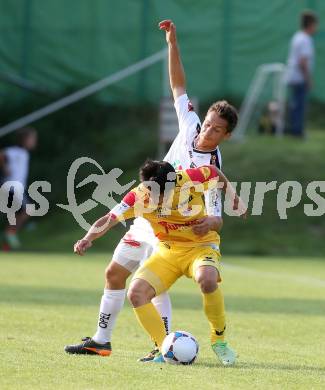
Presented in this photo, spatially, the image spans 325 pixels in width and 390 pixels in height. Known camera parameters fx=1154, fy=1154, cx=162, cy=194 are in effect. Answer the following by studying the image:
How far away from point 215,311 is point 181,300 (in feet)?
17.8

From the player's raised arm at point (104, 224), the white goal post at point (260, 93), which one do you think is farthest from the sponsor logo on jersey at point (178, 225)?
the white goal post at point (260, 93)

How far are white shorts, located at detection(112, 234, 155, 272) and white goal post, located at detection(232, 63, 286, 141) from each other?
16.6 metres

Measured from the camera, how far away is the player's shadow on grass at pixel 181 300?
13141 millimetres

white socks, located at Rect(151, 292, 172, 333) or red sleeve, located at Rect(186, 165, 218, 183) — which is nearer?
red sleeve, located at Rect(186, 165, 218, 183)

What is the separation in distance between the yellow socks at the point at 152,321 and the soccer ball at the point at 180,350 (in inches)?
11.0

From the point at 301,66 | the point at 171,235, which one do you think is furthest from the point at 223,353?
the point at 301,66

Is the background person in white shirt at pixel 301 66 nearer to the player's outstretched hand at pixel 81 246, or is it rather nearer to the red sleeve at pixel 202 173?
the red sleeve at pixel 202 173

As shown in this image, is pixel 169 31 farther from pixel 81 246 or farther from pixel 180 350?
pixel 180 350

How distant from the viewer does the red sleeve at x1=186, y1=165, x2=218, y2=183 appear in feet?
28.8

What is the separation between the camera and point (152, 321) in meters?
8.77

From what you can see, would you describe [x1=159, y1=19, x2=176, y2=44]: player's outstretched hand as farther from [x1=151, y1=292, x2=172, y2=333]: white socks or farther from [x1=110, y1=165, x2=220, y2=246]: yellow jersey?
[x1=151, y1=292, x2=172, y2=333]: white socks

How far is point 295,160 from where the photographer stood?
2473cm

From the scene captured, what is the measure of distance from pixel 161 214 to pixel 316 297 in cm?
653

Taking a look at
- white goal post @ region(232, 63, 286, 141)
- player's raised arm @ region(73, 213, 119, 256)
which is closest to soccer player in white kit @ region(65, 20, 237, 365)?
player's raised arm @ region(73, 213, 119, 256)
